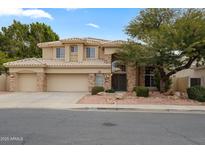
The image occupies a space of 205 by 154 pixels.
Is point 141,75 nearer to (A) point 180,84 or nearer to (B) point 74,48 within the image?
(A) point 180,84

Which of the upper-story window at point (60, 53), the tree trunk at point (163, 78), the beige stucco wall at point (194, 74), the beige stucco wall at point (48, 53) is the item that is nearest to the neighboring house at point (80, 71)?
the upper-story window at point (60, 53)

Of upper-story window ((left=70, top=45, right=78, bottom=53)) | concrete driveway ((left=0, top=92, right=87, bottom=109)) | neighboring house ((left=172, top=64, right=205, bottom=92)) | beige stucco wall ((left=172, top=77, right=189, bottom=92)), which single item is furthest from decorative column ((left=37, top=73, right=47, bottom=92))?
neighboring house ((left=172, top=64, right=205, bottom=92))

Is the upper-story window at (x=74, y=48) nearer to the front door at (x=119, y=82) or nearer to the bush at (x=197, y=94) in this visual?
the front door at (x=119, y=82)

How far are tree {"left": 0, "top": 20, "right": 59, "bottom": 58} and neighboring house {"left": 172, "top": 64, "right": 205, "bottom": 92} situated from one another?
2291 cm

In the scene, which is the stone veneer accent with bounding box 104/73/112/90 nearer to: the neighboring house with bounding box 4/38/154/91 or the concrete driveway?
the neighboring house with bounding box 4/38/154/91

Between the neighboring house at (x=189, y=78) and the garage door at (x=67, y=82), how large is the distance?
Result: 10768 mm

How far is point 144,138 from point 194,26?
15259 mm

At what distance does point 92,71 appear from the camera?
3100 cm

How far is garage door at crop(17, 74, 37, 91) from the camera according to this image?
31.7 meters

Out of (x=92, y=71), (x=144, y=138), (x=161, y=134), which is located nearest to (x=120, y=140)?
(x=144, y=138)

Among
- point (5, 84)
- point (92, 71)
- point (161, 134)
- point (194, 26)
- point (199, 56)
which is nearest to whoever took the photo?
point (161, 134)

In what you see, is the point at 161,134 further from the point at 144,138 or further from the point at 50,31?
the point at 50,31

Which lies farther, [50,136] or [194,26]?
[194,26]

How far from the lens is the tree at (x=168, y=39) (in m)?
21.8
